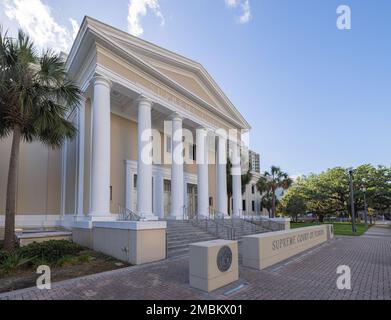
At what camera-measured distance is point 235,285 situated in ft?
20.0

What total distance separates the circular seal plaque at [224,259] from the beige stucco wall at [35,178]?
1215cm

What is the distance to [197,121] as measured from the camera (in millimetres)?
17938

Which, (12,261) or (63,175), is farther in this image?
(63,175)

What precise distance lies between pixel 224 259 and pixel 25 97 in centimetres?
854

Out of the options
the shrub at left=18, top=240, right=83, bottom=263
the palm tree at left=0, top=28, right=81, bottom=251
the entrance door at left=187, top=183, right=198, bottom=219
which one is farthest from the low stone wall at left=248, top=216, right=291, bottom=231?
the palm tree at left=0, top=28, right=81, bottom=251

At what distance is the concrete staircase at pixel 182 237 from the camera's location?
10.1 metres

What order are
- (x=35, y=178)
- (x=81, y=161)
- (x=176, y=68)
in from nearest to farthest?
(x=81, y=161) → (x=35, y=178) → (x=176, y=68)

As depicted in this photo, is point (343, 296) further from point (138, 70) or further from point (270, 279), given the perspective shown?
point (138, 70)

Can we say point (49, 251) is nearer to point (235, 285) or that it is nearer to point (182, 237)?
point (182, 237)

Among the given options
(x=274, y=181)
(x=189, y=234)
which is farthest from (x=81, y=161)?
(x=274, y=181)

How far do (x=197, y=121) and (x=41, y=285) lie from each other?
44.5 feet

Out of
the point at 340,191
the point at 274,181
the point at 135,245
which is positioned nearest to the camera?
the point at 135,245

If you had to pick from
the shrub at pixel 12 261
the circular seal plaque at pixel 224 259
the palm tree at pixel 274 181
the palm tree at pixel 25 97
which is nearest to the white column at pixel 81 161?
the palm tree at pixel 25 97
